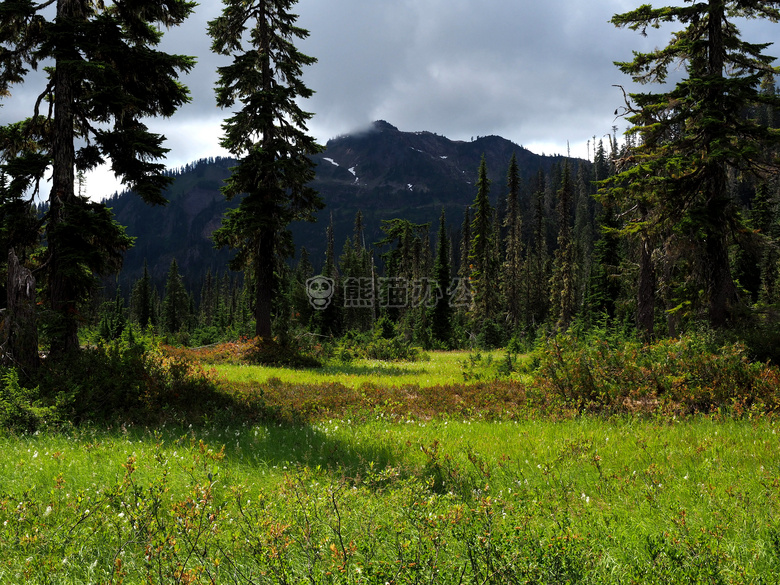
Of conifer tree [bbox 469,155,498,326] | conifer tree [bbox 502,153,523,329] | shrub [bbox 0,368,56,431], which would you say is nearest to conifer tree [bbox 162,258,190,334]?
conifer tree [bbox 469,155,498,326]

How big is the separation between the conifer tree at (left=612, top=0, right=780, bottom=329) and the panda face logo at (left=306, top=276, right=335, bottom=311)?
38.8 m

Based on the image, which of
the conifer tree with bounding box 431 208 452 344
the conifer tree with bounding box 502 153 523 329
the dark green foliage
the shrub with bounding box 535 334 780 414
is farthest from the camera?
the conifer tree with bounding box 502 153 523 329

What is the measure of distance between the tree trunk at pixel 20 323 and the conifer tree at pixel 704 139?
1648cm

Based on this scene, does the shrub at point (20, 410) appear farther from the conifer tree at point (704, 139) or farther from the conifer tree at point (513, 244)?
the conifer tree at point (513, 244)

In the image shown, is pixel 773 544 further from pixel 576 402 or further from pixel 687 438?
pixel 576 402

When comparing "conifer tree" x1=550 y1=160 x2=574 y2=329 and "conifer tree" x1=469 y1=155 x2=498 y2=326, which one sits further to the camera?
"conifer tree" x1=550 y1=160 x2=574 y2=329

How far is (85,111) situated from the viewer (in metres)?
11.5

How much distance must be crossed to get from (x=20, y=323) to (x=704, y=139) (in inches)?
781

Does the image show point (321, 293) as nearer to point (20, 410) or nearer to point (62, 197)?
point (62, 197)

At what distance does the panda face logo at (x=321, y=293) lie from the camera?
49.8m

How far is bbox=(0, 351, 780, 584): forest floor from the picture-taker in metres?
2.96

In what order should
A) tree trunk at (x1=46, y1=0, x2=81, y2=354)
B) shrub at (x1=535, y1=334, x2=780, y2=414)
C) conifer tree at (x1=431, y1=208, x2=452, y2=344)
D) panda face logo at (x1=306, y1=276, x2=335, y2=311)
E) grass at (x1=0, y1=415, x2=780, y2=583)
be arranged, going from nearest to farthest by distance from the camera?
grass at (x1=0, y1=415, x2=780, y2=583) < shrub at (x1=535, y1=334, x2=780, y2=414) < tree trunk at (x1=46, y1=0, x2=81, y2=354) < conifer tree at (x1=431, y1=208, x2=452, y2=344) < panda face logo at (x1=306, y1=276, x2=335, y2=311)

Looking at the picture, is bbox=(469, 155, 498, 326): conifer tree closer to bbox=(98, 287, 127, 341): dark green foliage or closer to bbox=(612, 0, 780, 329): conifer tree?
bbox=(612, 0, 780, 329): conifer tree

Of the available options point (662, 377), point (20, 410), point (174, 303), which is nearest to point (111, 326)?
point (20, 410)
